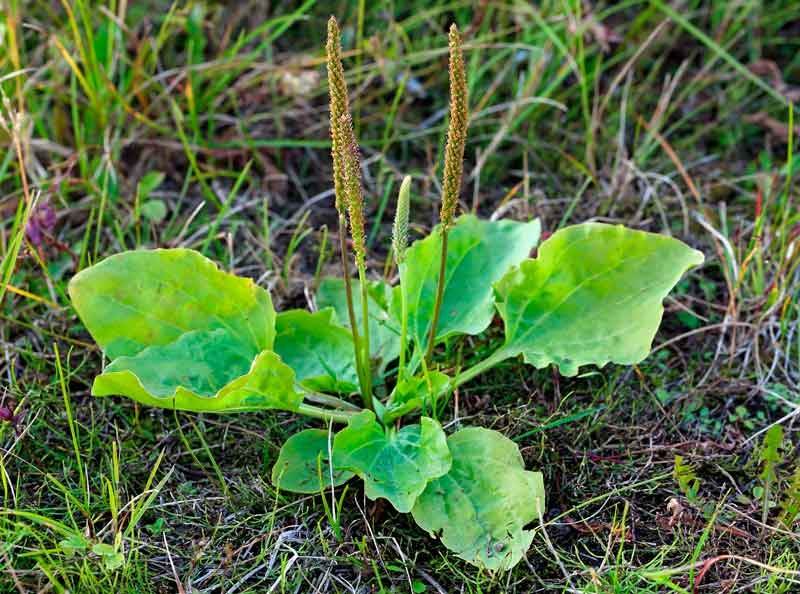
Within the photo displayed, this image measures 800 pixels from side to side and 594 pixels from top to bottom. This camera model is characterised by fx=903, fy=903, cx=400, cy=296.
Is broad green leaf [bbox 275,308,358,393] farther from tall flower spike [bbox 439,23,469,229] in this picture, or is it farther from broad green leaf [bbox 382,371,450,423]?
tall flower spike [bbox 439,23,469,229]

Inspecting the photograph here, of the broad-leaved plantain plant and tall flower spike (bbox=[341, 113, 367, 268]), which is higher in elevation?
tall flower spike (bbox=[341, 113, 367, 268])

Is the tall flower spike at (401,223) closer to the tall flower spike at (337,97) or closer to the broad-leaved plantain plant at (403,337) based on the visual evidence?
the broad-leaved plantain plant at (403,337)

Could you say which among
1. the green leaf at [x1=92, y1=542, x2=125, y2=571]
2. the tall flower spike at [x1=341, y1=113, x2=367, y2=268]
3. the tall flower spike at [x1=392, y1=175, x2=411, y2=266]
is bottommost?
the green leaf at [x1=92, y1=542, x2=125, y2=571]

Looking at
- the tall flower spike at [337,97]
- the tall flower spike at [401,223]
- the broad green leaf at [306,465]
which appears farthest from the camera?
the broad green leaf at [306,465]

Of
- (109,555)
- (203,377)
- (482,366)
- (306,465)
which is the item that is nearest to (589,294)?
(482,366)

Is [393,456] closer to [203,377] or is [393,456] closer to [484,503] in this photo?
[484,503]

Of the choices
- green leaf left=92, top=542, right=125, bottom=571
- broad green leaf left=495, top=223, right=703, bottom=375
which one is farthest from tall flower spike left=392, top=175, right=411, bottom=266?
green leaf left=92, top=542, right=125, bottom=571

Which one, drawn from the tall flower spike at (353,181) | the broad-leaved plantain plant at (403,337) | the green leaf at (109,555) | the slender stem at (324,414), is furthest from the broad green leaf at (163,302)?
the green leaf at (109,555)
